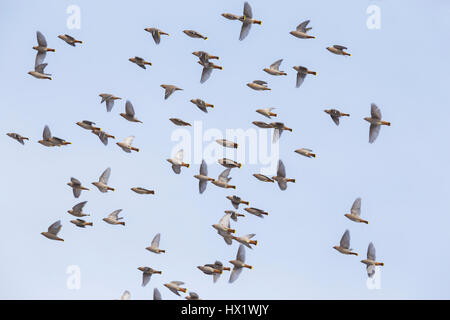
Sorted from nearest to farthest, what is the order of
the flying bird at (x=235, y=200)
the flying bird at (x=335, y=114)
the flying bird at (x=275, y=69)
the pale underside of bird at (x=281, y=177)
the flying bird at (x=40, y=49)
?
the flying bird at (x=335, y=114), the pale underside of bird at (x=281, y=177), the flying bird at (x=275, y=69), the flying bird at (x=235, y=200), the flying bird at (x=40, y=49)

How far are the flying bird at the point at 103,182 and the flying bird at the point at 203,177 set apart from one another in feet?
14.4

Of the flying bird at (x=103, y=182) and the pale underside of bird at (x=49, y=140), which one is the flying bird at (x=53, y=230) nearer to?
the flying bird at (x=103, y=182)

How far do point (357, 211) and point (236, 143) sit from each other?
7.06m

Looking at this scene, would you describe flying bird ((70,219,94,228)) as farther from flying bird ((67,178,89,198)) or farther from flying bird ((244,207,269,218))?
flying bird ((244,207,269,218))

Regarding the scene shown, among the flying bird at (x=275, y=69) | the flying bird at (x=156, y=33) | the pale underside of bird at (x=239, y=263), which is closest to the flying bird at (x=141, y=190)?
the pale underside of bird at (x=239, y=263)

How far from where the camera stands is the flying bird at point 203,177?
2872 inches

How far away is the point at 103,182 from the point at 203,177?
521 cm

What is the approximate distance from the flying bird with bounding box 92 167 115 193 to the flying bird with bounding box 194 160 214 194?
4.40m

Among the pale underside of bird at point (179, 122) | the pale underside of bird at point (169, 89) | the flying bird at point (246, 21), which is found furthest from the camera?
the pale underside of bird at point (169, 89)

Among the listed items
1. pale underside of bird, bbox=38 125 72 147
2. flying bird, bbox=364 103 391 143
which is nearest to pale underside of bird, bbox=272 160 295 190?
flying bird, bbox=364 103 391 143

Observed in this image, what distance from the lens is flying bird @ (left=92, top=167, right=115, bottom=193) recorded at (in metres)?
73.6

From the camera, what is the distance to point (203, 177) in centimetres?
7319
